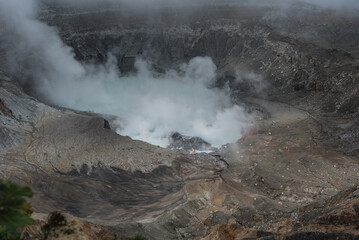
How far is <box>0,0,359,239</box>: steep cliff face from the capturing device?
26.0 metres

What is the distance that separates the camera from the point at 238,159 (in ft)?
121

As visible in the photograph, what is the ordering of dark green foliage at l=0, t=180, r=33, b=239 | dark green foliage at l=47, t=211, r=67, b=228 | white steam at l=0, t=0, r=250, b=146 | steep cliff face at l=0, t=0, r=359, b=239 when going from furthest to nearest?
white steam at l=0, t=0, r=250, b=146
steep cliff face at l=0, t=0, r=359, b=239
dark green foliage at l=47, t=211, r=67, b=228
dark green foliage at l=0, t=180, r=33, b=239

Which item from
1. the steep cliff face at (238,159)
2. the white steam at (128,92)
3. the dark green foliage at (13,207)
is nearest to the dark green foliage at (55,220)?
the dark green foliage at (13,207)

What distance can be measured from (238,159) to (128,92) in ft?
94.7

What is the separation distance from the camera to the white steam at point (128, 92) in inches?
1898

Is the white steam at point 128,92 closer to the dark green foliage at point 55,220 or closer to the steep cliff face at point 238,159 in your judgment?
the steep cliff face at point 238,159

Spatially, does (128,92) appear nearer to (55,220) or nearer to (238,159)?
(238,159)

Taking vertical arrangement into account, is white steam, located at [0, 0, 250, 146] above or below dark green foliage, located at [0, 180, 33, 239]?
above

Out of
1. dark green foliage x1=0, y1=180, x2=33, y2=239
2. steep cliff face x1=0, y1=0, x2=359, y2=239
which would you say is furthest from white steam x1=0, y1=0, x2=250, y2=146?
dark green foliage x1=0, y1=180, x2=33, y2=239

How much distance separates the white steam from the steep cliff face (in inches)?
124

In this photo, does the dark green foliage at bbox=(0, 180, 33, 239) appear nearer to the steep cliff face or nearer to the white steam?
the steep cliff face

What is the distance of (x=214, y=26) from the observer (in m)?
64.9

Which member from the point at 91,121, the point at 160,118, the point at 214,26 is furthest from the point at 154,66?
the point at 91,121

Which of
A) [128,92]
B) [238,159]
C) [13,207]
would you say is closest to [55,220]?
[13,207]
